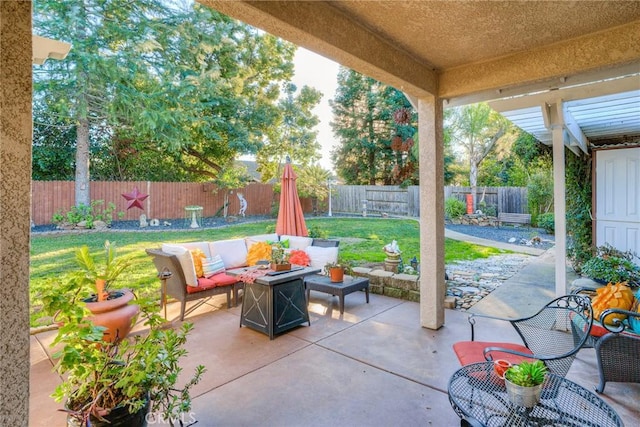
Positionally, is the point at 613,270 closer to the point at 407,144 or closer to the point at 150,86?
the point at 150,86

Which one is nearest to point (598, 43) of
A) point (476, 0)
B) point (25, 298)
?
point (476, 0)

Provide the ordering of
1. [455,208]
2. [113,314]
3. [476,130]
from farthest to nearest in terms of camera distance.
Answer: [476,130], [455,208], [113,314]

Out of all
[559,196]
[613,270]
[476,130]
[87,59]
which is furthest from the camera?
[476,130]

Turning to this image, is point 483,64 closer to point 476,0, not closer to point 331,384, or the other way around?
point 476,0

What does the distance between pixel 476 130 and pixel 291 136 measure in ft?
33.2

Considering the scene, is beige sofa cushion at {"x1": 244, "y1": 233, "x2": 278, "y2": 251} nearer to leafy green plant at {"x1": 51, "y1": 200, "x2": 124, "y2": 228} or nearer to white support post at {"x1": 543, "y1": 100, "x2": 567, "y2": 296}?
white support post at {"x1": 543, "y1": 100, "x2": 567, "y2": 296}

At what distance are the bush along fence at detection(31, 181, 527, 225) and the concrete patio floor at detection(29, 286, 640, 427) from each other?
7855mm

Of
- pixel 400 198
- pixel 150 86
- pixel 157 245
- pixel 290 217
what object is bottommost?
pixel 157 245

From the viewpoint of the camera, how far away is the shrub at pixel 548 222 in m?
11.1

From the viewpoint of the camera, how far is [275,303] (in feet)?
12.9

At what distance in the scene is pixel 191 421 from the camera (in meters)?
2.36

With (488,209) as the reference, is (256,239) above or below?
below

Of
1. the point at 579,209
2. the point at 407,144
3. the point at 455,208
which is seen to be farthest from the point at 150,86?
the point at 455,208

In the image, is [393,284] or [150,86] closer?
[393,284]
